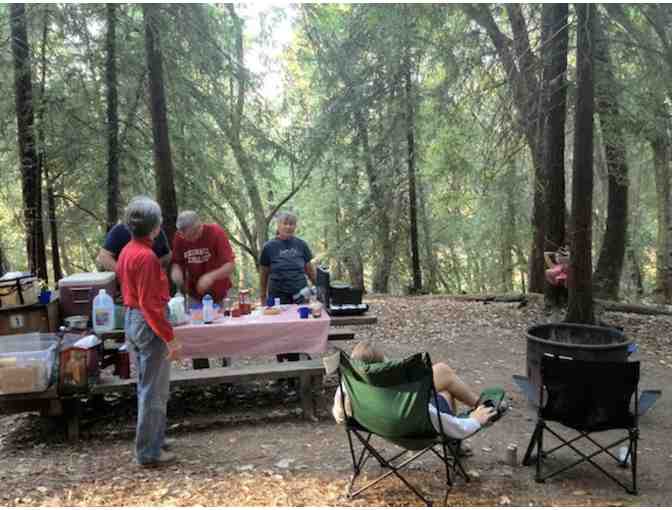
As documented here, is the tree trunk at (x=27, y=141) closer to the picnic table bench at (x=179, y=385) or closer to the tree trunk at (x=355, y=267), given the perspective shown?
the picnic table bench at (x=179, y=385)

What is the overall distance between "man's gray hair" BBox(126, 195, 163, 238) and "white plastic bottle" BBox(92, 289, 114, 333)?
4.39 ft

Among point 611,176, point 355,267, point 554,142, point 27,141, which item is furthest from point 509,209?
point 27,141

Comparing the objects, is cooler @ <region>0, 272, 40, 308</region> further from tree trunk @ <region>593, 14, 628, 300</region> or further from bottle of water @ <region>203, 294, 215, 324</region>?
tree trunk @ <region>593, 14, 628, 300</region>

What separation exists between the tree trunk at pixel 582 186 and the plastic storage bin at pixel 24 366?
5.10 meters

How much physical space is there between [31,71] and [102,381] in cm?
621

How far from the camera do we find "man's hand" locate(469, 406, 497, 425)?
114 inches

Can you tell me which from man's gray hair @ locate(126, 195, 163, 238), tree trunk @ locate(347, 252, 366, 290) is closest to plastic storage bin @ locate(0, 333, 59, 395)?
man's gray hair @ locate(126, 195, 163, 238)

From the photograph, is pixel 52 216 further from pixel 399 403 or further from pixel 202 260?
pixel 399 403

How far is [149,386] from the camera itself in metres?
3.16

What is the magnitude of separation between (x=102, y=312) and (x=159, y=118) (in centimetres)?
314

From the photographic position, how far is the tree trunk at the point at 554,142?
6.36m

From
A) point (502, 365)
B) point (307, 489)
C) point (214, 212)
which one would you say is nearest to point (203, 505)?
point (307, 489)

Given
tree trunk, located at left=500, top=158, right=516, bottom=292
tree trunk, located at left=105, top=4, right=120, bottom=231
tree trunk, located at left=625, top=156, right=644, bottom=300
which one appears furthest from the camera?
tree trunk, located at left=625, top=156, right=644, bottom=300

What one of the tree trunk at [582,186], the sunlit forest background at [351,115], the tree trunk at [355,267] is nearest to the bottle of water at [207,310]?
the sunlit forest background at [351,115]
